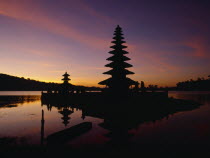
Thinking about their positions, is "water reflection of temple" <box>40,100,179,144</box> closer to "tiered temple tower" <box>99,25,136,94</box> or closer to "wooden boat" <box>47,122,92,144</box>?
"wooden boat" <box>47,122,92,144</box>

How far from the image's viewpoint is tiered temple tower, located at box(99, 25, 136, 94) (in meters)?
27.3

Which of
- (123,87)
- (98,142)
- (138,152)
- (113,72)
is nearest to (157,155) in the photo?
(138,152)

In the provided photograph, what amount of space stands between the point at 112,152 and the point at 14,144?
698 centimetres

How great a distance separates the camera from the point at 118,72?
92.9 feet

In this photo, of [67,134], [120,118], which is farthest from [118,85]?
[67,134]

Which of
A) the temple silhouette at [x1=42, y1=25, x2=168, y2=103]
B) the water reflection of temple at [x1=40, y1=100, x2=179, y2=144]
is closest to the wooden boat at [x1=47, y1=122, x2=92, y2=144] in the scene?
the water reflection of temple at [x1=40, y1=100, x2=179, y2=144]

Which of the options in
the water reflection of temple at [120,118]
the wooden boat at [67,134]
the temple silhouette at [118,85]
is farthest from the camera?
the temple silhouette at [118,85]

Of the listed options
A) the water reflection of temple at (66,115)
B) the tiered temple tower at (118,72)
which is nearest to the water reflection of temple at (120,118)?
the water reflection of temple at (66,115)

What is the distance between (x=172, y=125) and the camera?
64.4 ft

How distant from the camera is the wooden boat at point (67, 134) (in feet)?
40.0

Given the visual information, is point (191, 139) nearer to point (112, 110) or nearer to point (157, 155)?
point (157, 155)

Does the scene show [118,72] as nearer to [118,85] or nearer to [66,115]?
[118,85]

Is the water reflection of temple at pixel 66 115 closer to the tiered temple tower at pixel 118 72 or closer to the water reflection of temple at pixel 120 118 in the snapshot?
the water reflection of temple at pixel 120 118

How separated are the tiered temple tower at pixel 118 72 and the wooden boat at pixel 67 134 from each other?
1104 centimetres
